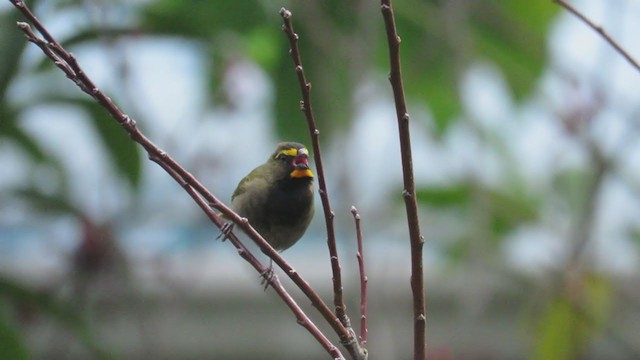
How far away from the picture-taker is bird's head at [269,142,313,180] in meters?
2.22

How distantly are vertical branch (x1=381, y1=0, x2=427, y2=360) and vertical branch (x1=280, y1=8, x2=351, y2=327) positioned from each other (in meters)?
0.12

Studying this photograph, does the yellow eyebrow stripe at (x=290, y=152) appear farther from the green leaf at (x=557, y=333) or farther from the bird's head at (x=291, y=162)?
the green leaf at (x=557, y=333)

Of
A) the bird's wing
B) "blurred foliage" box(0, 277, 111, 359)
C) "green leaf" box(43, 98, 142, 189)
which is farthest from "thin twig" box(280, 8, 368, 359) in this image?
A: "green leaf" box(43, 98, 142, 189)

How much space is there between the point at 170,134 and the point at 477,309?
1.15 meters

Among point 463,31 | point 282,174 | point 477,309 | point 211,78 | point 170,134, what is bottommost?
point 282,174

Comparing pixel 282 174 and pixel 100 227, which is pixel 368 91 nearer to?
pixel 100 227

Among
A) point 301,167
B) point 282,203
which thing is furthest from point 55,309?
point 301,167

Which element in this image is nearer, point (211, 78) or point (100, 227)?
point (100, 227)

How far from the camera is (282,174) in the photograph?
235cm

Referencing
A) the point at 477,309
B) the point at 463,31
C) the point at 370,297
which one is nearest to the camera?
the point at 477,309

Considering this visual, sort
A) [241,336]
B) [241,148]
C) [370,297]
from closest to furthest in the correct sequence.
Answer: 1. [370,297]
2. [241,148]
3. [241,336]

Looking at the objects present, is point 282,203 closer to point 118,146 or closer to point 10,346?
point 10,346

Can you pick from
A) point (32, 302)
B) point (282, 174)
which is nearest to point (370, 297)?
point (32, 302)

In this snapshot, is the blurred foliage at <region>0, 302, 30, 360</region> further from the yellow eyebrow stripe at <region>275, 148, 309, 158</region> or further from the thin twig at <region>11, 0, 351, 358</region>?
the thin twig at <region>11, 0, 351, 358</region>
